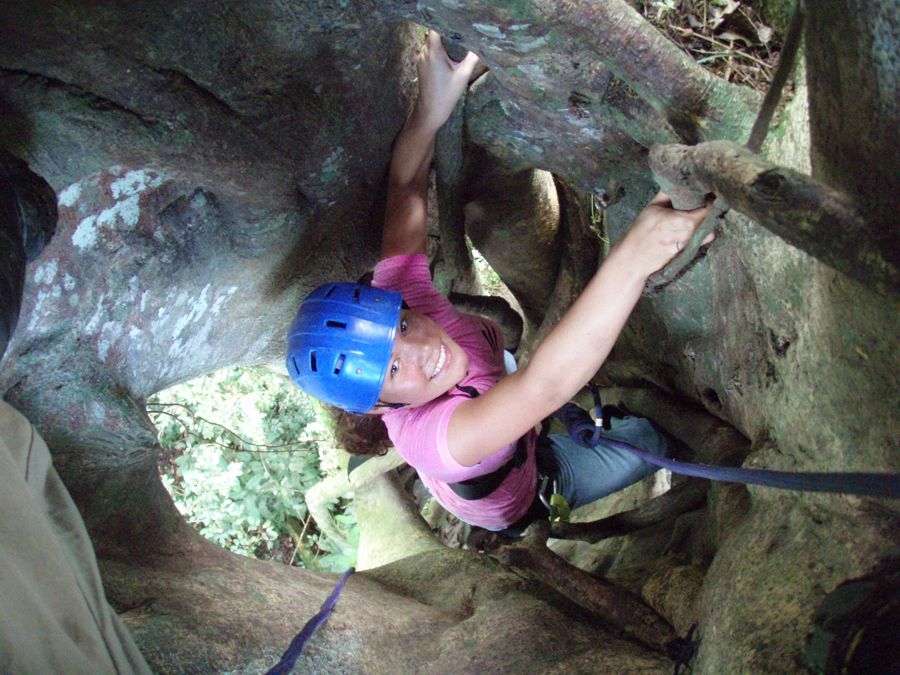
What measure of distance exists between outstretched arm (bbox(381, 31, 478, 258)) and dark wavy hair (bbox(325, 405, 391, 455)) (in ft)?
2.42

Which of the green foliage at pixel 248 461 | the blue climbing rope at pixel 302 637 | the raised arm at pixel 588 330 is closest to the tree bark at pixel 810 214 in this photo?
the raised arm at pixel 588 330

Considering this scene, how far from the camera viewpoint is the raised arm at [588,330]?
1814 mm

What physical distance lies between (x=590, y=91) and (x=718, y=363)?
1.17 metres

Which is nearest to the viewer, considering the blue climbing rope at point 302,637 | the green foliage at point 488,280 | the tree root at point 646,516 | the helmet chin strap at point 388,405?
the blue climbing rope at point 302,637

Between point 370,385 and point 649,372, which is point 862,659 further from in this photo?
point 649,372

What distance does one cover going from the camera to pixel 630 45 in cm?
182

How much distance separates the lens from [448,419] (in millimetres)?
2207

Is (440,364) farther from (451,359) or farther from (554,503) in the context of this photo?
(554,503)

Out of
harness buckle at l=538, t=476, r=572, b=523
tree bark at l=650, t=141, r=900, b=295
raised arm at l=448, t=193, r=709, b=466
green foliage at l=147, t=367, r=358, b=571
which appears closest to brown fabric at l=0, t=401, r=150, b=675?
raised arm at l=448, t=193, r=709, b=466

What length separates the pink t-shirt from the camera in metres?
2.29

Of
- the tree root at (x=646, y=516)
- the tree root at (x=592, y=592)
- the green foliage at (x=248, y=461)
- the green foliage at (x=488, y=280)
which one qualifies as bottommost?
the green foliage at (x=248, y=461)

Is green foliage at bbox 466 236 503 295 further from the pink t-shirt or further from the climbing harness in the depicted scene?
the climbing harness

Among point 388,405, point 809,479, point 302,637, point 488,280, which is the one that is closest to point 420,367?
point 388,405

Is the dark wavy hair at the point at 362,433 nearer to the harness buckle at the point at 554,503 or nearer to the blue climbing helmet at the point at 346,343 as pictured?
the blue climbing helmet at the point at 346,343
